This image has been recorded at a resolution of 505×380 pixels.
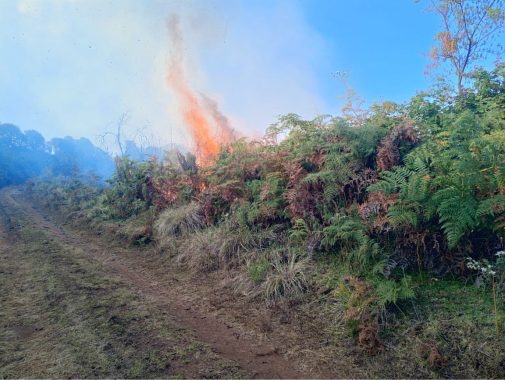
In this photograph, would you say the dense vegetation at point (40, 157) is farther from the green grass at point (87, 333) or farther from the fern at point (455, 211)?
the fern at point (455, 211)

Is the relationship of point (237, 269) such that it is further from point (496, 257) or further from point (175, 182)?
point (175, 182)

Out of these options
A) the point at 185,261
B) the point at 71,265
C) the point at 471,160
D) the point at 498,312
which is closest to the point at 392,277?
the point at 498,312

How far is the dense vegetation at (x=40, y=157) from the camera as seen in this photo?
3627cm

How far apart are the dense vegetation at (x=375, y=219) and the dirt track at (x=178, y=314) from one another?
711 millimetres

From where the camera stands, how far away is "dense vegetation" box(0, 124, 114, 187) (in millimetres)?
36266

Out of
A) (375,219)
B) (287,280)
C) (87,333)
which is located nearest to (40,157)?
(87,333)

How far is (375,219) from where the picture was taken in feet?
14.9

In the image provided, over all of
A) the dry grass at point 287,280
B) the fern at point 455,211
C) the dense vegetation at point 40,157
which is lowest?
the dry grass at point 287,280

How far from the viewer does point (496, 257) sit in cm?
383

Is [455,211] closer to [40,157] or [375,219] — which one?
[375,219]

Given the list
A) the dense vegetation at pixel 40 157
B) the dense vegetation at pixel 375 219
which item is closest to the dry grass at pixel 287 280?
the dense vegetation at pixel 375 219

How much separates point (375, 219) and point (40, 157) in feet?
169

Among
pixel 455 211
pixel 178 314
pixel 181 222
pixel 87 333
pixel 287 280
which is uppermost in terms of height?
pixel 181 222

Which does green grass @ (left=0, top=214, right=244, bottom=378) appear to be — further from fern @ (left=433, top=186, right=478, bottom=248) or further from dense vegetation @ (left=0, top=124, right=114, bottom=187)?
dense vegetation @ (left=0, top=124, right=114, bottom=187)
